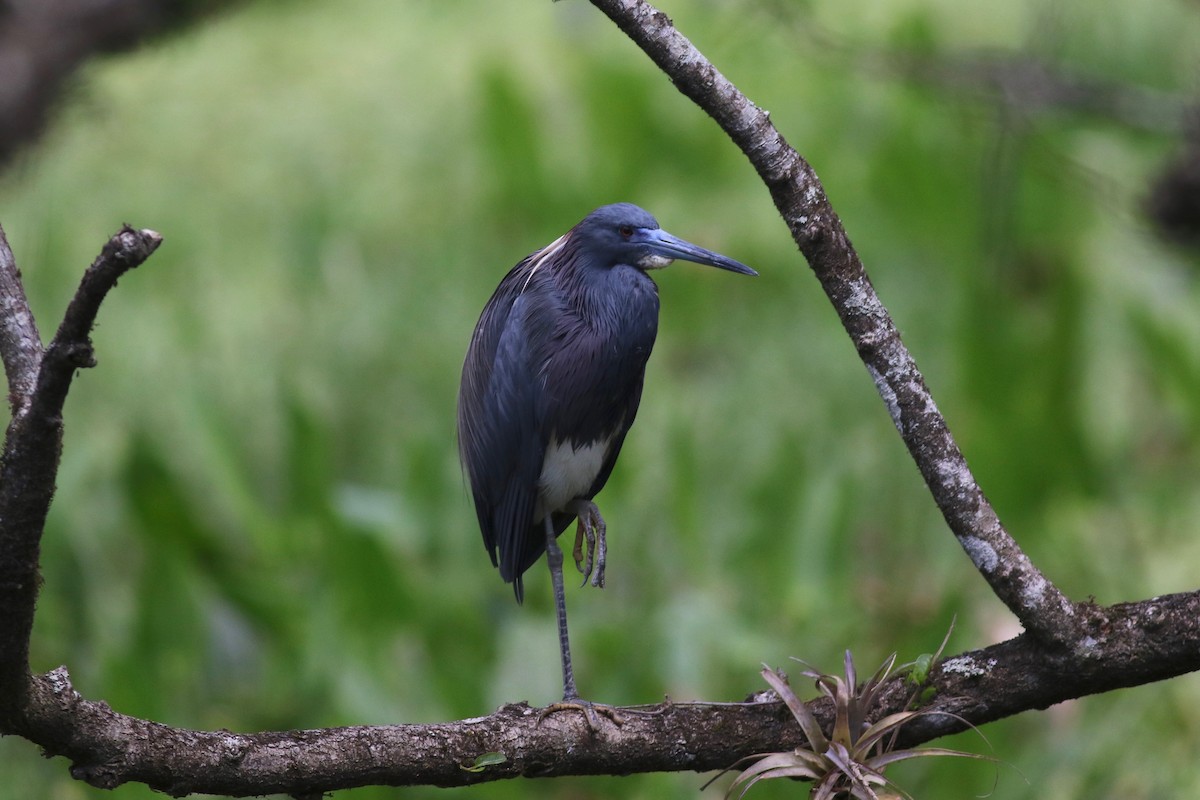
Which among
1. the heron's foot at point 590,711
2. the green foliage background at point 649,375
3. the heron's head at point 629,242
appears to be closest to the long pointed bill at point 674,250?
the heron's head at point 629,242

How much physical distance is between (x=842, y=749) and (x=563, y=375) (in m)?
0.39

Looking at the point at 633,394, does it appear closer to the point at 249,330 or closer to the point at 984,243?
the point at 984,243

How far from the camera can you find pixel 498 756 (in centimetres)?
111

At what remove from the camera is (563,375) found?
1.21 metres

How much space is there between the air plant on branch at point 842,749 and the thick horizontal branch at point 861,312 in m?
0.12

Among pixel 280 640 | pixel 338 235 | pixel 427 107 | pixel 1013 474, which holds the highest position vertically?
pixel 427 107

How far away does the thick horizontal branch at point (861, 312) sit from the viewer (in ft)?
3.28

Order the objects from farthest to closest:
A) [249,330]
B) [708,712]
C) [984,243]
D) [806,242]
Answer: [249,330]
[984,243]
[708,712]
[806,242]

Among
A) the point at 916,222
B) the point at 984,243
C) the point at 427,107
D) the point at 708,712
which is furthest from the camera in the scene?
the point at 427,107

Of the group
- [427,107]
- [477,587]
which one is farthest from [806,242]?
[427,107]

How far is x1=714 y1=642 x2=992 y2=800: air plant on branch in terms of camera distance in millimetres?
1073

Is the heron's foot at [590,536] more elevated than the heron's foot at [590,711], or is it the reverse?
the heron's foot at [590,536]

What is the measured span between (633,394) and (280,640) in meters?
1.64

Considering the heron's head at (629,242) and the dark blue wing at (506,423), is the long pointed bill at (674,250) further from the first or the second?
the dark blue wing at (506,423)
